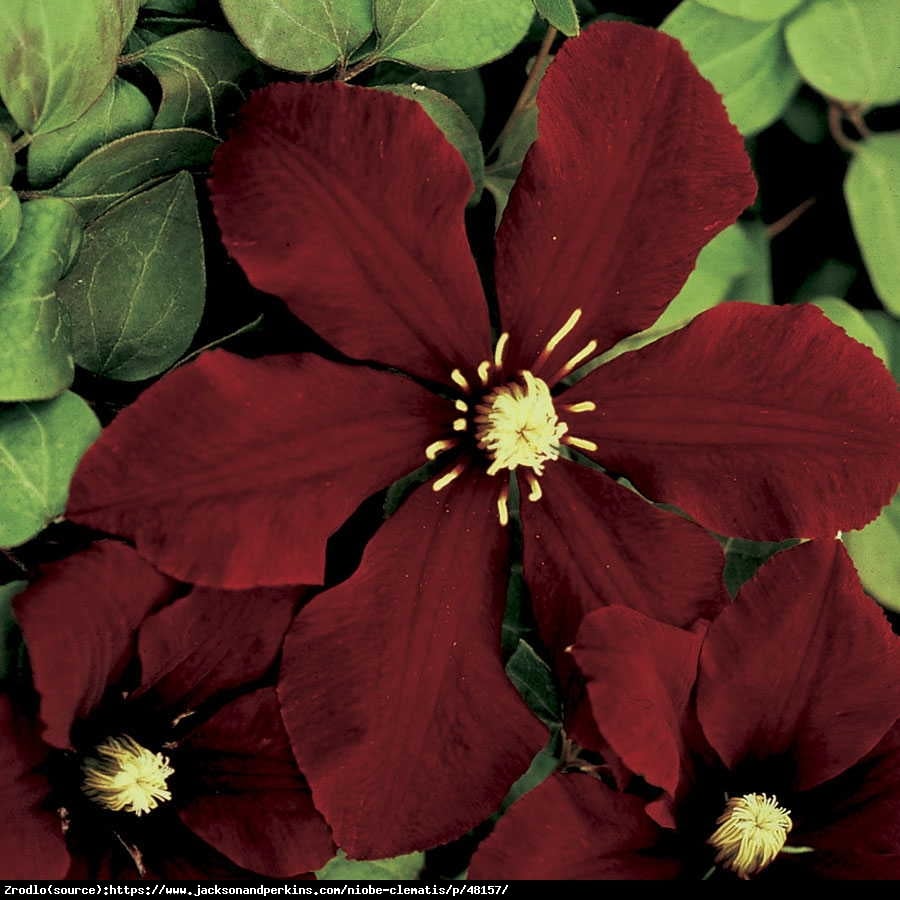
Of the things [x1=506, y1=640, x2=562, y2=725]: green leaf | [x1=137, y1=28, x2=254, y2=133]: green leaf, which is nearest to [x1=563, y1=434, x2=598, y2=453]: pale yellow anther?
[x1=506, y1=640, x2=562, y2=725]: green leaf

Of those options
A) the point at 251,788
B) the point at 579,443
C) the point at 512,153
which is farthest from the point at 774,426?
the point at 251,788

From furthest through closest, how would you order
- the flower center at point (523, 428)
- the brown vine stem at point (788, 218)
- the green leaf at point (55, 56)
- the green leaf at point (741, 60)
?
the brown vine stem at point (788, 218)
the green leaf at point (741, 60)
the flower center at point (523, 428)
the green leaf at point (55, 56)

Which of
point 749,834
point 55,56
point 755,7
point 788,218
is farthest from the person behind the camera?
point 788,218

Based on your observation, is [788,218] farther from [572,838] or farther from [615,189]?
[572,838]

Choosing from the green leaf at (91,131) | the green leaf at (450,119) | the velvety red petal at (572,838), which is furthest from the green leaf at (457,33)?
the velvety red petal at (572,838)

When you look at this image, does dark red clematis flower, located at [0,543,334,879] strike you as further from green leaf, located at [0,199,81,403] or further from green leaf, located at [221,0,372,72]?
green leaf, located at [221,0,372,72]

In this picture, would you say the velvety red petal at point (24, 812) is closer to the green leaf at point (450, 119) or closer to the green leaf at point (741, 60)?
the green leaf at point (450, 119)

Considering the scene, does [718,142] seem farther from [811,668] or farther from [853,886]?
[853,886]

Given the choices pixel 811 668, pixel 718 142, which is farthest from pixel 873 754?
pixel 718 142
